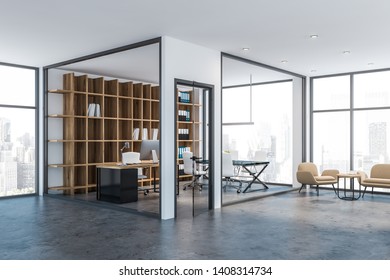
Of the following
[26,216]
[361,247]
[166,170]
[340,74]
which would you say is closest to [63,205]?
[26,216]

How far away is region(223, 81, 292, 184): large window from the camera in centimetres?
1047

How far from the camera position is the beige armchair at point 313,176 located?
8.39 meters

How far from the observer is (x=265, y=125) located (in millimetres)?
10883

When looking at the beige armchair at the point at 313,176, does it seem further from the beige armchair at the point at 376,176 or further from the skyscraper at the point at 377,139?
the skyscraper at the point at 377,139

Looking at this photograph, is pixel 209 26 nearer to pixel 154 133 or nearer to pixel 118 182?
pixel 118 182

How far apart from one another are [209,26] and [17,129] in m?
5.26

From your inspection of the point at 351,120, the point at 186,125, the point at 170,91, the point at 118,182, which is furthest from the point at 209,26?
the point at 186,125

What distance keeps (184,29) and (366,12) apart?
2.51m

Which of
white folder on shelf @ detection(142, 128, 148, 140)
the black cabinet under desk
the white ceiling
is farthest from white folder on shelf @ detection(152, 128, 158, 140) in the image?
the white ceiling

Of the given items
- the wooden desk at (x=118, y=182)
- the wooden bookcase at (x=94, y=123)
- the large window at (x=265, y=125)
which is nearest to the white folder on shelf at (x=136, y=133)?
the wooden bookcase at (x=94, y=123)

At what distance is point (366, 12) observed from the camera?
16.3ft

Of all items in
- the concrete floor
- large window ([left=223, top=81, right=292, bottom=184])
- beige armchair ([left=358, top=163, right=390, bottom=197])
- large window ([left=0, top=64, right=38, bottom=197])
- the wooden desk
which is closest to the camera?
the concrete floor

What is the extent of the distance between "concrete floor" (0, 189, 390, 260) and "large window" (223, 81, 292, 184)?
128 inches

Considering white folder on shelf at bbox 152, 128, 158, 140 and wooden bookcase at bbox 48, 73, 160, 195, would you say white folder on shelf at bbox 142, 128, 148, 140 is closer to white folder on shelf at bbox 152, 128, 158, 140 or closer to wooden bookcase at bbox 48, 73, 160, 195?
wooden bookcase at bbox 48, 73, 160, 195
